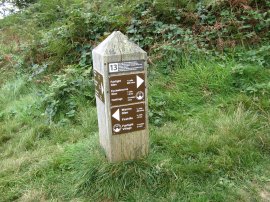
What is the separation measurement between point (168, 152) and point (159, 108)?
892 mm

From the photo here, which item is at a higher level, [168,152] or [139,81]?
[139,81]

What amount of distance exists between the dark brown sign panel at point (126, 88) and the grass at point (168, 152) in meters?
0.53

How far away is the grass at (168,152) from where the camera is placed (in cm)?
270

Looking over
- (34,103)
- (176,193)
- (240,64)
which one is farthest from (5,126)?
(240,64)

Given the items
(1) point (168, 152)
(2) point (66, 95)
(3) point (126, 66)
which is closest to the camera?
(3) point (126, 66)

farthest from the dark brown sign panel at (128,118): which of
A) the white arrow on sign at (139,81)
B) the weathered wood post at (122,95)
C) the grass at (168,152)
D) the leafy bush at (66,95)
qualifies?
the leafy bush at (66,95)

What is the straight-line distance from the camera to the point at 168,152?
3.07 metres

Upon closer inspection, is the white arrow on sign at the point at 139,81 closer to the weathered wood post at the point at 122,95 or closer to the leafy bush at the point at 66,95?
the weathered wood post at the point at 122,95

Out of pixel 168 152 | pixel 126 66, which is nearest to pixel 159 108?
pixel 168 152

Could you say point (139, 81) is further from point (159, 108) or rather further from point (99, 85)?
point (159, 108)

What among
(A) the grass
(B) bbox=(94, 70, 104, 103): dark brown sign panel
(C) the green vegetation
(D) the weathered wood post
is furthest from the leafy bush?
(D) the weathered wood post

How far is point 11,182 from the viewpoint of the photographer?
9.92ft

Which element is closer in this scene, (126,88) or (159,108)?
(126,88)

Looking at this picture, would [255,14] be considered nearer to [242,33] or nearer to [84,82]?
[242,33]
